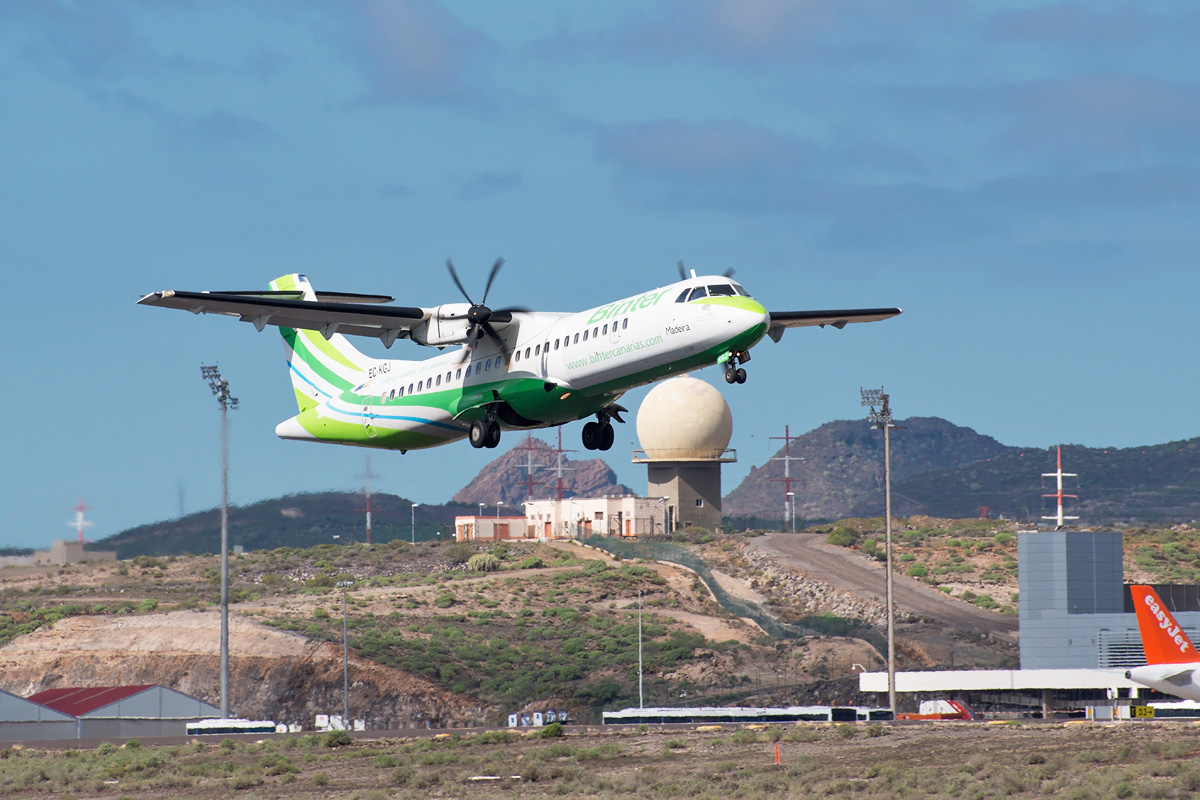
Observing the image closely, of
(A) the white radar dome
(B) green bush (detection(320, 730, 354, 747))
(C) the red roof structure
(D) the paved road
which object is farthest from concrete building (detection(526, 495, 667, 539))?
(B) green bush (detection(320, 730, 354, 747))

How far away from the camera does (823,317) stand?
40.5 meters

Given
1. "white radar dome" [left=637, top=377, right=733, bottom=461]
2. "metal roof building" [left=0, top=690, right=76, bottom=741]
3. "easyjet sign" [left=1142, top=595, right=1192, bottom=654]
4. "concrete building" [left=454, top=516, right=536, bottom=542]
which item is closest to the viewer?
"easyjet sign" [left=1142, top=595, right=1192, bottom=654]

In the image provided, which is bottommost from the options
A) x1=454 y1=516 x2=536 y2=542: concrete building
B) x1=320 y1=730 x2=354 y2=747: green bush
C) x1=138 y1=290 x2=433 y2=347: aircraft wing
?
x1=320 y1=730 x2=354 y2=747: green bush

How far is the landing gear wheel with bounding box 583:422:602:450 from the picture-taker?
128 feet

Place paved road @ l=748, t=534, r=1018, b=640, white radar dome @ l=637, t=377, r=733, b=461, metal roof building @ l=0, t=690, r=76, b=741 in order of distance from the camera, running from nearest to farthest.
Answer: metal roof building @ l=0, t=690, r=76, b=741, paved road @ l=748, t=534, r=1018, b=640, white radar dome @ l=637, t=377, r=733, b=461

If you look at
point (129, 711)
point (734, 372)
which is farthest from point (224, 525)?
point (734, 372)

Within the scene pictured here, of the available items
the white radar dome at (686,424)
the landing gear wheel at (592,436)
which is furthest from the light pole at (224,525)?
the white radar dome at (686,424)

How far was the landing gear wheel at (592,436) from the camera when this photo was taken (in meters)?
39.1

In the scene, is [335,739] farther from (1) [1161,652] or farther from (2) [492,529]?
(2) [492,529]

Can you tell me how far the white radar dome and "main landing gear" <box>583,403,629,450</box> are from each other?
66072mm

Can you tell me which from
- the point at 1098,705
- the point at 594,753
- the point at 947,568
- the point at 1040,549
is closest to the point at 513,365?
the point at 594,753

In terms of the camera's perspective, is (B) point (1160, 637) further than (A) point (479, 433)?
Yes

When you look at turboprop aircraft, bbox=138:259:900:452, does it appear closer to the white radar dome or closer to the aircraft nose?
the aircraft nose

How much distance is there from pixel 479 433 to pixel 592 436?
316 cm
